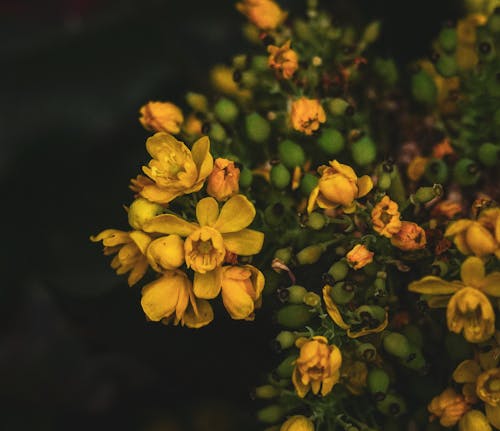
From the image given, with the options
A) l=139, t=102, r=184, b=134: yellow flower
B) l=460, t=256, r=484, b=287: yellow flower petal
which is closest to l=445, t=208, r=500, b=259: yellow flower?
l=460, t=256, r=484, b=287: yellow flower petal

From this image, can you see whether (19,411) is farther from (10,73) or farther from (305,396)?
(305,396)

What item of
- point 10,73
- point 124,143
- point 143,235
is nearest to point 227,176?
point 143,235

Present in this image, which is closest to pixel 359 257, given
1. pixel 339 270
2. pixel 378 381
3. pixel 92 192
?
pixel 339 270

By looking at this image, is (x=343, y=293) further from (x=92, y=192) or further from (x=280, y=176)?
(x=92, y=192)

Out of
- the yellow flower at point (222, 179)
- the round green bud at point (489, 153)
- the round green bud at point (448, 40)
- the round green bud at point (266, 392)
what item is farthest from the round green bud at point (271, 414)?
the round green bud at point (448, 40)

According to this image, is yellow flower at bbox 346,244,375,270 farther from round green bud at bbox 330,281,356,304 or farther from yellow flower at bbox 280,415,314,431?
yellow flower at bbox 280,415,314,431

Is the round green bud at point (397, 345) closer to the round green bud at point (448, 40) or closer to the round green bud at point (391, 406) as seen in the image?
the round green bud at point (391, 406)
